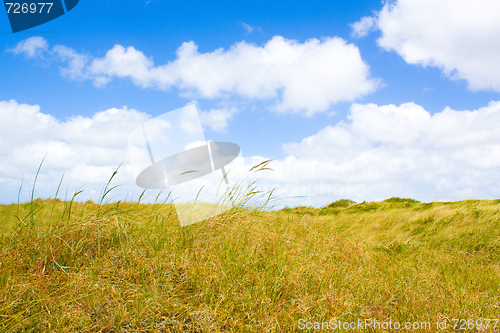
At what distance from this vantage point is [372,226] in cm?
546

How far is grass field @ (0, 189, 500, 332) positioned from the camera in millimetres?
2055

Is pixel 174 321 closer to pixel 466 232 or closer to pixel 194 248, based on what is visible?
pixel 194 248

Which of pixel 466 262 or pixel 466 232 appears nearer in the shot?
pixel 466 262

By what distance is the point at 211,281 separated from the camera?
7.88 ft

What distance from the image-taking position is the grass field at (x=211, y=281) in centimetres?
205

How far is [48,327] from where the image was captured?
1957 millimetres

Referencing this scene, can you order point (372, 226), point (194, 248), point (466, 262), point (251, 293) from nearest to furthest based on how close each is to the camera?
point (251, 293), point (194, 248), point (466, 262), point (372, 226)

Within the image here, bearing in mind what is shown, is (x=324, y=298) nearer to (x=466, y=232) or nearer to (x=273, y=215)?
(x=273, y=215)

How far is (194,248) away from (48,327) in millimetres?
1273

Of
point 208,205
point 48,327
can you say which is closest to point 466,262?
point 208,205

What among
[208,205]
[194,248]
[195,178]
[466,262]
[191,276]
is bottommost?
[466,262]

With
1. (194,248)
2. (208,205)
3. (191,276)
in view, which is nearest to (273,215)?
(208,205)

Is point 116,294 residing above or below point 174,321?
above

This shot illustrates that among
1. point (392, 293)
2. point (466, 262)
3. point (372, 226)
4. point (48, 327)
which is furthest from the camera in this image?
point (372, 226)
